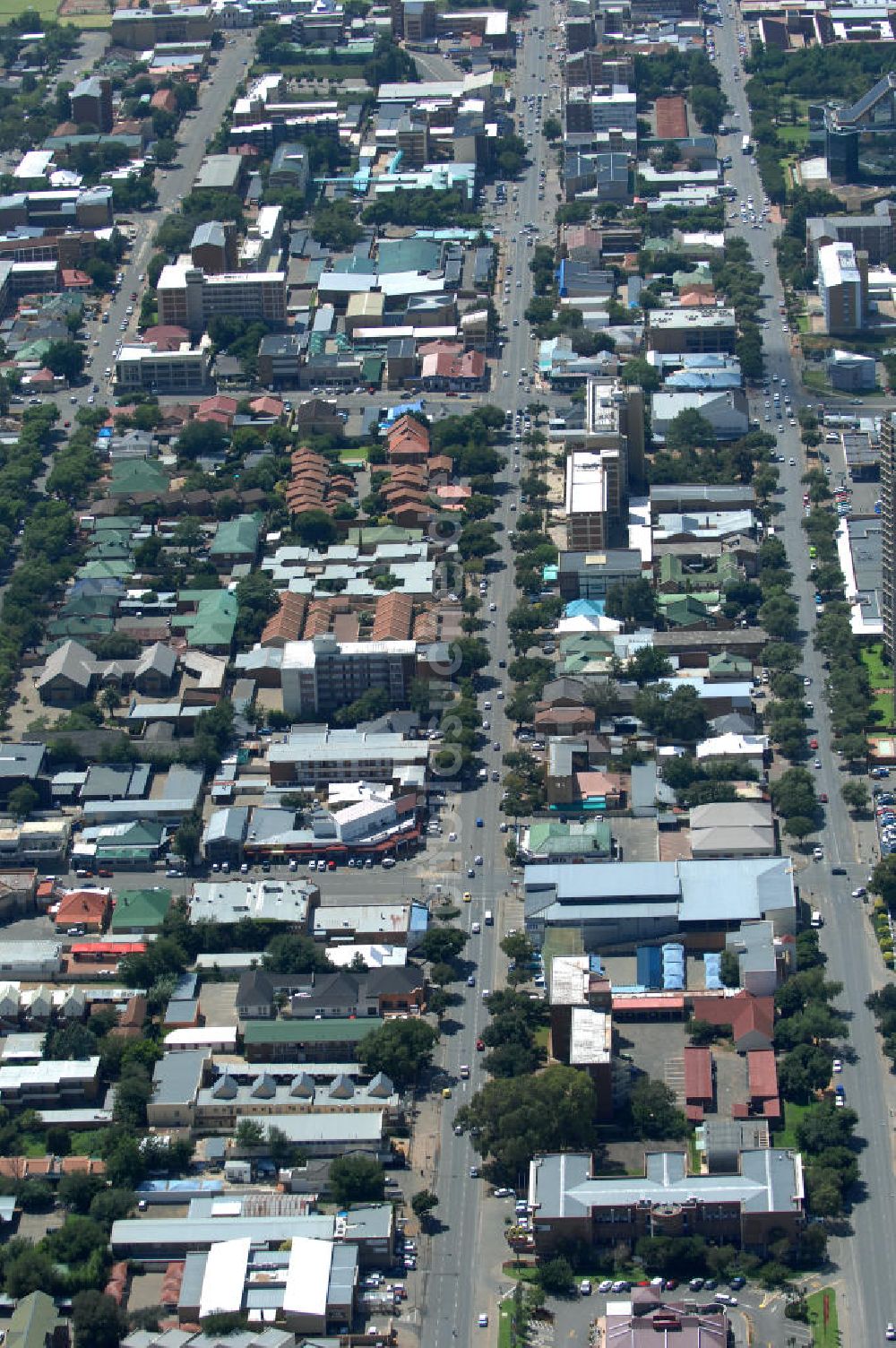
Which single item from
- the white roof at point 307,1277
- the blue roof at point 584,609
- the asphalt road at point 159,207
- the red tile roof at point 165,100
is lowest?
the asphalt road at point 159,207

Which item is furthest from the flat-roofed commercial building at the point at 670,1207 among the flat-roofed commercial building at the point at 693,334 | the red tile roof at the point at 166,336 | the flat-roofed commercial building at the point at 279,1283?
the red tile roof at the point at 166,336

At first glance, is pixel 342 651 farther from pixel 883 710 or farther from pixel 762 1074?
pixel 762 1074

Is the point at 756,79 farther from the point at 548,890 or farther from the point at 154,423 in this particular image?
the point at 548,890

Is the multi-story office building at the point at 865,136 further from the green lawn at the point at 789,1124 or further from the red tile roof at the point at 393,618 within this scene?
the green lawn at the point at 789,1124

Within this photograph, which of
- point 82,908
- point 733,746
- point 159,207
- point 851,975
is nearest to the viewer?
point 851,975

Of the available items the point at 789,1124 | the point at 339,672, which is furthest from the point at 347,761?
the point at 789,1124

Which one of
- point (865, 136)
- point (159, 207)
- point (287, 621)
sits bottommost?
point (159, 207)
